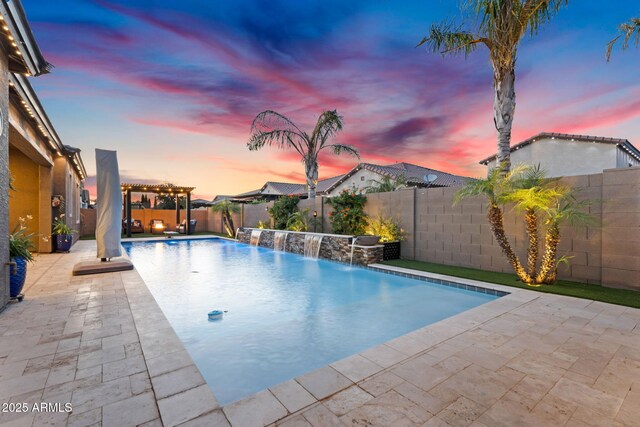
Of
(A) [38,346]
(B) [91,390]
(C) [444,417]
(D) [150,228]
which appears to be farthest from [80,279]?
(D) [150,228]

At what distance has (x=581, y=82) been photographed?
366 inches

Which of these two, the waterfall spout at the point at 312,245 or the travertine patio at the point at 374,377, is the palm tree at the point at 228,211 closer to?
the waterfall spout at the point at 312,245

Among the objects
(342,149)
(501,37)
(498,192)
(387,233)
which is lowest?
(387,233)

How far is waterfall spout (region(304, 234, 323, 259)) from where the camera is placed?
421 inches

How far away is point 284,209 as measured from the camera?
1469 cm

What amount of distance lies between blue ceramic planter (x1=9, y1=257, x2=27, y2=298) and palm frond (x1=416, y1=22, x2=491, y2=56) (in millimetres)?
8925

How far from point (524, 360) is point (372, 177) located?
22078 millimetres

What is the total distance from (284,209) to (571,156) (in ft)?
47.8

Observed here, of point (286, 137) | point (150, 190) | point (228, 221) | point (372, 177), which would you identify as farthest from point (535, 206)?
point (150, 190)

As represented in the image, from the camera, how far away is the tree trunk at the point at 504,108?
6.42m

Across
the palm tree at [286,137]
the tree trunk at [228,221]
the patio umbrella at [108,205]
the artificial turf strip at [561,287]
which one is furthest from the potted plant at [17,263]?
the tree trunk at [228,221]

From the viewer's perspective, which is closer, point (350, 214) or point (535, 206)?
point (535, 206)

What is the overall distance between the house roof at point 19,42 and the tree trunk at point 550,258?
880 cm

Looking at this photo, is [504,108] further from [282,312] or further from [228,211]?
[228,211]
